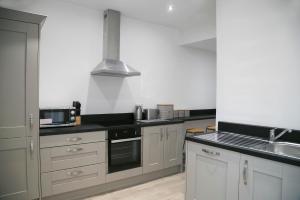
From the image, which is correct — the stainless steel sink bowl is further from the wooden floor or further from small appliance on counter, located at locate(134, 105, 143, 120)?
small appliance on counter, located at locate(134, 105, 143, 120)

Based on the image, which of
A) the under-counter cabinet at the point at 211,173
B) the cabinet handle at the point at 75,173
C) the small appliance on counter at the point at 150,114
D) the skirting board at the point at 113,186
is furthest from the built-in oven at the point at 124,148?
the under-counter cabinet at the point at 211,173

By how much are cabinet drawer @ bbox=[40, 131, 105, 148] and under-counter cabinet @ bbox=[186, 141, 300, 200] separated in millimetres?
1177

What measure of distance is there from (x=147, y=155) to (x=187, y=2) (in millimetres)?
2235

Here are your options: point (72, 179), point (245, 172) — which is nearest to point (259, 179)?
point (245, 172)

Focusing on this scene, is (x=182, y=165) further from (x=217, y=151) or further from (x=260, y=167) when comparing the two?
(x=260, y=167)

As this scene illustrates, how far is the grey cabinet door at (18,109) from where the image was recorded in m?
2.10

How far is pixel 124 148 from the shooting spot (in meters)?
2.91

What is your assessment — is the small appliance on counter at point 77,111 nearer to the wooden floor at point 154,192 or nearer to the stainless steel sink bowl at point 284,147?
the wooden floor at point 154,192

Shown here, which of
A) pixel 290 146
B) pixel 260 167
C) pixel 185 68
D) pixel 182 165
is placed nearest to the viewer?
pixel 260 167

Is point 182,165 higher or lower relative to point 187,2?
lower

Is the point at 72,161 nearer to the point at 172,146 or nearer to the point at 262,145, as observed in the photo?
the point at 172,146

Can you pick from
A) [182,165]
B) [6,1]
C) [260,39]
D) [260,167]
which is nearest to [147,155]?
[182,165]

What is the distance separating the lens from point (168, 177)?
3.36 meters

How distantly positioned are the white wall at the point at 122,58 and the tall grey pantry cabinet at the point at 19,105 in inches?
23.4
